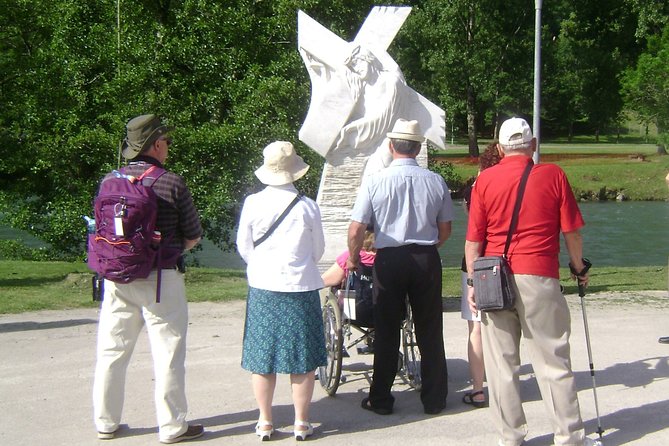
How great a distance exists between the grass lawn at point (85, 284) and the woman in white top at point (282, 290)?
17.2 feet

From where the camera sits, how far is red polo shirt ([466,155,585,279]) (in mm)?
4789

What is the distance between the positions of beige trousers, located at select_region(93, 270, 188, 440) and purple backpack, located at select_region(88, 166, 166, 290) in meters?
0.14

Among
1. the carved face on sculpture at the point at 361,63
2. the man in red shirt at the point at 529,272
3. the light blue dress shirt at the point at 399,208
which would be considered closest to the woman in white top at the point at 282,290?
the light blue dress shirt at the point at 399,208

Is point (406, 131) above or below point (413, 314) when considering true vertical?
above

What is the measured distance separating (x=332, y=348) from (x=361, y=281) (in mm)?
514

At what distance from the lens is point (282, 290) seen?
5.10 metres

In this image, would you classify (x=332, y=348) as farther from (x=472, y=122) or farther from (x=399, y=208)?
(x=472, y=122)

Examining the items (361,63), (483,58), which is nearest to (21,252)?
(361,63)

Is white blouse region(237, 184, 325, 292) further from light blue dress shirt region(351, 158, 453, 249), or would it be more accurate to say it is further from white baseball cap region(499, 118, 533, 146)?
white baseball cap region(499, 118, 533, 146)

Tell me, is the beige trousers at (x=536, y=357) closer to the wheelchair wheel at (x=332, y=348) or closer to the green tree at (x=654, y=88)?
the wheelchair wheel at (x=332, y=348)

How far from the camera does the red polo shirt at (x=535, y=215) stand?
15.7ft

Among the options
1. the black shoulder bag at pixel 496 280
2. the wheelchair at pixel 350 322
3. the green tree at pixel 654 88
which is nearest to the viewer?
the black shoulder bag at pixel 496 280

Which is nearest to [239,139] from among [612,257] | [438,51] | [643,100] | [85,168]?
[85,168]

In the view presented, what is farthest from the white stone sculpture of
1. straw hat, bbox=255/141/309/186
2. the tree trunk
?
the tree trunk
